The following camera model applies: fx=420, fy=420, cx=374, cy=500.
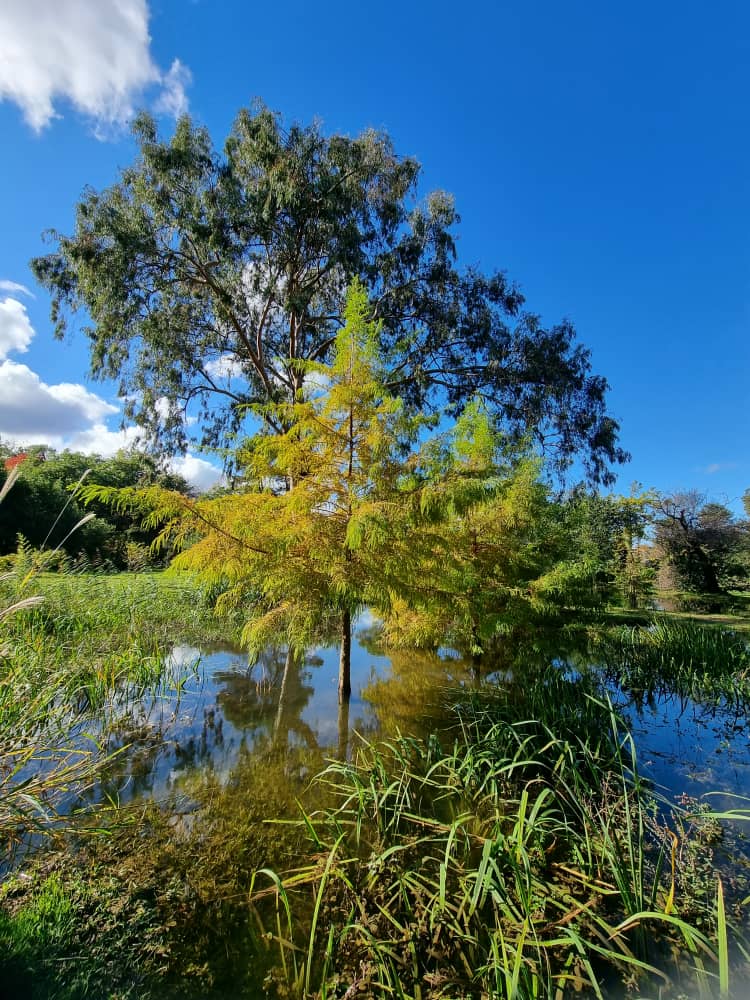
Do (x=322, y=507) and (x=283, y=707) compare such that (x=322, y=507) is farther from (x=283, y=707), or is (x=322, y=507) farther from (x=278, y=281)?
(x=278, y=281)

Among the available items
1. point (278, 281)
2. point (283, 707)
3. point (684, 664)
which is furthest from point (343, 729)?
point (278, 281)

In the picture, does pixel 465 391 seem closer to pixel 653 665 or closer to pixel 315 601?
pixel 653 665

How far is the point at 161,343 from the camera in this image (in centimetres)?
1147

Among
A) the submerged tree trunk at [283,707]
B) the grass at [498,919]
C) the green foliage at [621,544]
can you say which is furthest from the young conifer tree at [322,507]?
the green foliage at [621,544]

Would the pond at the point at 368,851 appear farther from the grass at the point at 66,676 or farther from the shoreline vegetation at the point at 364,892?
the grass at the point at 66,676

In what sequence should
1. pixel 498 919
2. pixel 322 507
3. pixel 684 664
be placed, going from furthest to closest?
1. pixel 684 664
2. pixel 322 507
3. pixel 498 919

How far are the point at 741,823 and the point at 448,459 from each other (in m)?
3.86

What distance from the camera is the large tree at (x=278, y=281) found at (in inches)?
414

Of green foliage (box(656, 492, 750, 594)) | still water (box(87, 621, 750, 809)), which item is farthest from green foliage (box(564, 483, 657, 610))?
still water (box(87, 621, 750, 809))

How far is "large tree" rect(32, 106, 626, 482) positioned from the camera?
10.5m

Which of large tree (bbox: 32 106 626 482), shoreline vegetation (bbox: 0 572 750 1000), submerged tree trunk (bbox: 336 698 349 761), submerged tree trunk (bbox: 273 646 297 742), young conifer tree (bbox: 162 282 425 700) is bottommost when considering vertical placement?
submerged tree trunk (bbox: 273 646 297 742)

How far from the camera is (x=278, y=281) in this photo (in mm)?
12609

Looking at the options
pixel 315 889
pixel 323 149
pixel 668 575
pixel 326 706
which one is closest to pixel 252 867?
pixel 315 889

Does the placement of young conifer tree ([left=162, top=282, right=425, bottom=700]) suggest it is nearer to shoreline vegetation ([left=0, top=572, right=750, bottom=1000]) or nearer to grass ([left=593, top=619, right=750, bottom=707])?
shoreline vegetation ([left=0, top=572, right=750, bottom=1000])
